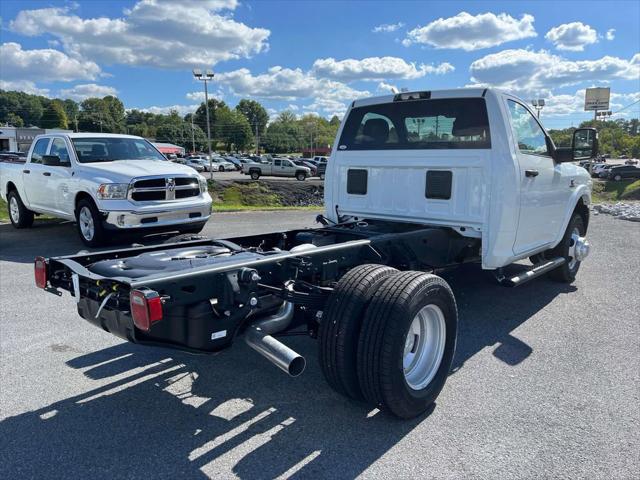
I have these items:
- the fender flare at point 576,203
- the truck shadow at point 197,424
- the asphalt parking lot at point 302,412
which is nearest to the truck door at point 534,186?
the fender flare at point 576,203

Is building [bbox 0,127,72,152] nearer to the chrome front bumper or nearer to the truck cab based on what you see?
the chrome front bumper

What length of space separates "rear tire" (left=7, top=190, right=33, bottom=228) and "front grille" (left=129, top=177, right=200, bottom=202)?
404 centimetres

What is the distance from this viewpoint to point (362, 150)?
5.85 m

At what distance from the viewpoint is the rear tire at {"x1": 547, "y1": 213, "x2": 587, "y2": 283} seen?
21.3 feet

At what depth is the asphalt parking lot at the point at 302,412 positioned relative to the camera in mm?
2875

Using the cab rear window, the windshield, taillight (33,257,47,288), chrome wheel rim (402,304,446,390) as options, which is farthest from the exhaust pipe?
the windshield

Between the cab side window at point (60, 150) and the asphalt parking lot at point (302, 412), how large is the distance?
14.8 ft

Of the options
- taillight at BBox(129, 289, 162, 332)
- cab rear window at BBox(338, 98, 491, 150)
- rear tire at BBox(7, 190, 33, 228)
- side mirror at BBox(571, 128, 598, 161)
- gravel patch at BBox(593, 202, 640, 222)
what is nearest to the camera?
taillight at BBox(129, 289, 162, 332)

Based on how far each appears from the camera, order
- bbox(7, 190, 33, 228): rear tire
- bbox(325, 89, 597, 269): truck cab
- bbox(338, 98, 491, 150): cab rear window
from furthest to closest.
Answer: bbox(7, 190, 33, 228): rear tire → bbox(338, 98, 491, 150): cab rear window → bbox(325, 89, 597, 269): truck cab

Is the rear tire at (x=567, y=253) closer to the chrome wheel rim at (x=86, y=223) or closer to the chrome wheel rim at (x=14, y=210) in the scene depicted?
the chrome wheel rim at (x=86, y=223)

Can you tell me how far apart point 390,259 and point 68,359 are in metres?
2.82

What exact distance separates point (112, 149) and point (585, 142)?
7649mm

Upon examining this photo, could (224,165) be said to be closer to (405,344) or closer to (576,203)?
(576,203)

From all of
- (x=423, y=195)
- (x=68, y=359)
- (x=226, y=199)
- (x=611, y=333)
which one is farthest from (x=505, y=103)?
(x=226, y=199)
